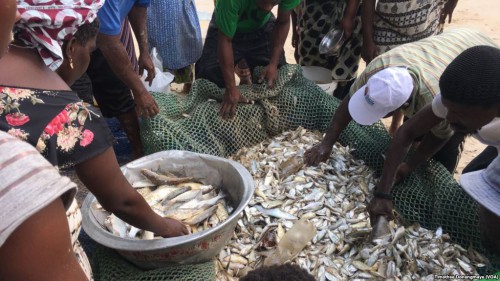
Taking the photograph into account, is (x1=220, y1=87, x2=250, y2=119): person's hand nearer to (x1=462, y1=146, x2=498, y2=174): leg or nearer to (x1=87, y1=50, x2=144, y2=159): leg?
(x1=87, y1=50, x2=144, y2=159): leg

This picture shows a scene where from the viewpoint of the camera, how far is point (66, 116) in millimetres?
1413

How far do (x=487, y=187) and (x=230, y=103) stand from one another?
189cm

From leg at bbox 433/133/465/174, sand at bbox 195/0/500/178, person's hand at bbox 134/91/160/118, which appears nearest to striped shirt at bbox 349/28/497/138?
leg at bbox 433/133/465/174

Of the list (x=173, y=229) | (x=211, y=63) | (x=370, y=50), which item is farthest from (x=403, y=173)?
(x=211, y=63)

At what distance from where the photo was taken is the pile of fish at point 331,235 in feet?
7.79

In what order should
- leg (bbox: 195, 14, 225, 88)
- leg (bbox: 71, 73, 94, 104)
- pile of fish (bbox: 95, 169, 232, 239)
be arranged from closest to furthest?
pile of fish (bbox: 95, 169, 232, 239)
leg (bbox: 71, 73, 94, 104)
leg (bbox: 195, 14, 225, 88)

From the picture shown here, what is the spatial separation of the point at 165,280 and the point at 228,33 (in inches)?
77.0

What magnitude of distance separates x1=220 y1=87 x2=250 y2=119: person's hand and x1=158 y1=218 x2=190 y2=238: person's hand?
144 cm

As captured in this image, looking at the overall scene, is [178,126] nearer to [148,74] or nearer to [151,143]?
[151,143]

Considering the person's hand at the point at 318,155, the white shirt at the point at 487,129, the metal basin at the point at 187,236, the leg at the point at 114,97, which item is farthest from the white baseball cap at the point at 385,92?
the leg at the point at 114,97

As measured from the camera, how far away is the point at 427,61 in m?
2.96

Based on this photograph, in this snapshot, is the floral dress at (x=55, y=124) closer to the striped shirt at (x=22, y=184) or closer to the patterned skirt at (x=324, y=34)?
the striped shirt at (x=22, y=184)

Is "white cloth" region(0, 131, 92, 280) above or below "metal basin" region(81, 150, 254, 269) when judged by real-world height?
above

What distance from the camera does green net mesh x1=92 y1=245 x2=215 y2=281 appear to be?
208cm
